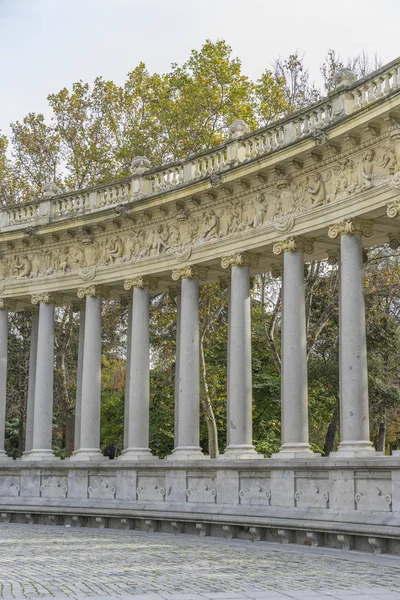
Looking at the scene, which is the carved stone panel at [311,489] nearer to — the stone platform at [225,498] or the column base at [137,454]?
the stone platform at [225,498]

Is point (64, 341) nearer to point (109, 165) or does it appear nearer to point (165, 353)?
point (165, 353)

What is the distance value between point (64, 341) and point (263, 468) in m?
31.6

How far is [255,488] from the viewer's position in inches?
1374

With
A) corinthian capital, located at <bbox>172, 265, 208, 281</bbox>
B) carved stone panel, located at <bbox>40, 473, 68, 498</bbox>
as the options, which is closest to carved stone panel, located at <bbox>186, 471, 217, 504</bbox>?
carved stone panel, located at <bbox>40, 473, 68, 498</bbox>

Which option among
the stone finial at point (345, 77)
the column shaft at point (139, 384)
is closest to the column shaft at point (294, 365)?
the stone finial at point (345, 77)

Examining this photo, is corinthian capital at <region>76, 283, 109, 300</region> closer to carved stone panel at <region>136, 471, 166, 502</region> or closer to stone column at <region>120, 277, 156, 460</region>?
stone column at <region>120, 277, 156, 460</region>

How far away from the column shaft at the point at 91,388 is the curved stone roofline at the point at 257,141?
6250 mm

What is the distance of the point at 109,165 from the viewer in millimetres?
65312

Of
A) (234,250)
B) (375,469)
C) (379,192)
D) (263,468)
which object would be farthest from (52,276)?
(375,469)

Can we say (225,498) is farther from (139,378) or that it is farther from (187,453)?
(139,378)

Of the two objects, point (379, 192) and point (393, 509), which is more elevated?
point (379, 192)

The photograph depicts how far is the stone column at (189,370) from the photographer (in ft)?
132

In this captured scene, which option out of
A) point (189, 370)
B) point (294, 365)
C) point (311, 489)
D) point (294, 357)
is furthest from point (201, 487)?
point (294, 357)

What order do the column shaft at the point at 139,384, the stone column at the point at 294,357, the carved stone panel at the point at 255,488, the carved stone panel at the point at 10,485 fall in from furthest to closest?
the carved stone panel at the point at 10,485, the column shaft at the point at 139,384, the stone column at the point at 294,357, the carved stone panel at the point at 255,488
